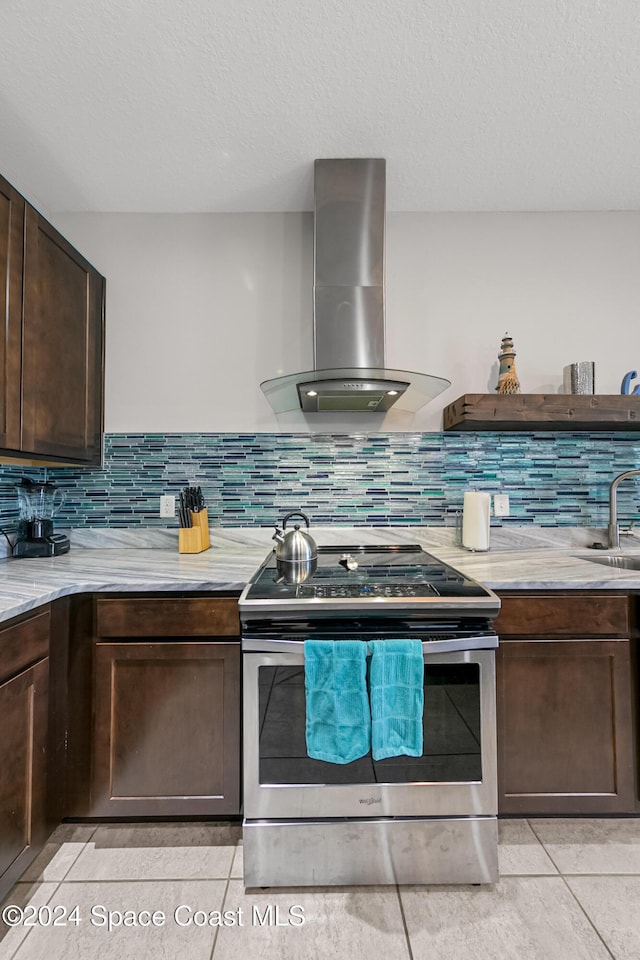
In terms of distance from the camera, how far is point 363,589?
156 cm

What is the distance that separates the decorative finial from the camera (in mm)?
2209

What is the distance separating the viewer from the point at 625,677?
1668 millimetres

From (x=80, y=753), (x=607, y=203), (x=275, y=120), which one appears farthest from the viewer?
(x=607, y=203)

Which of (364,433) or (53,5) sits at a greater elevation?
(53,5)

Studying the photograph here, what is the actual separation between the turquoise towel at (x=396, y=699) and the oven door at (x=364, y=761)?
0.16 feet

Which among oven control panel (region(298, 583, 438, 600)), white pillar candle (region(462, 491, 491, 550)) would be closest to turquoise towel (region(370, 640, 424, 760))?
oven control panel (region(298, 583, 438, 600))

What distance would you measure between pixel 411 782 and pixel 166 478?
1.65m

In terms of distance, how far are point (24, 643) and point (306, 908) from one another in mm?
1115

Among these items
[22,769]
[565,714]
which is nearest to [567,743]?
[565,714]

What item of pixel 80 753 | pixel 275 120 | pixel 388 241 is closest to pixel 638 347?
pixel 388 241

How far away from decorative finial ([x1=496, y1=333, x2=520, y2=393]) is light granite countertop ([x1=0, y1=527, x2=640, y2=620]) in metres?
0.68

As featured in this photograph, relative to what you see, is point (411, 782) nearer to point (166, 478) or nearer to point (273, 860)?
point (273, 860)

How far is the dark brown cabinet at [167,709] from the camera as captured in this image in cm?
165

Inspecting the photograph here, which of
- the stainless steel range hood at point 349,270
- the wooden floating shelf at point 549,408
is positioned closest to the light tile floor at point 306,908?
the wooden floating shelf at point 549,408
